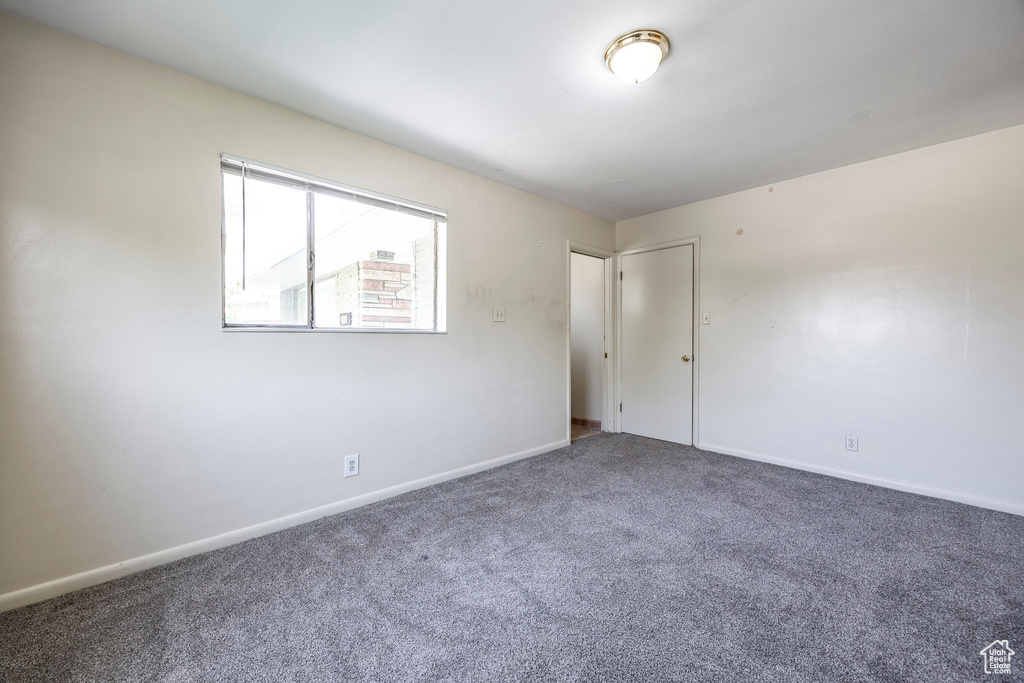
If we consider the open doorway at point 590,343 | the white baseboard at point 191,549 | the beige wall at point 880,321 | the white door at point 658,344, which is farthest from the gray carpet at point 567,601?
the open doorway at point 590,343

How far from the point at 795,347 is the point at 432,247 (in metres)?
3.04

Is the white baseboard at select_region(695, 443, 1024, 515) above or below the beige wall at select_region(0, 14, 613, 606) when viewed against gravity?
below

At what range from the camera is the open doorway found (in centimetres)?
456

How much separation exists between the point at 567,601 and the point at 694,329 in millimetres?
2976

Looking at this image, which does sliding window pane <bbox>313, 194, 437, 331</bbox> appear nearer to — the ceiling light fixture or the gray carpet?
the gray carpet

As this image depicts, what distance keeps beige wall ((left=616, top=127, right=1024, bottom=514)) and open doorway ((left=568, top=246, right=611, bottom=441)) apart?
1061 mm

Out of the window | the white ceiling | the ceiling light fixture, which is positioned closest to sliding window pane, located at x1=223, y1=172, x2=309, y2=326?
the window

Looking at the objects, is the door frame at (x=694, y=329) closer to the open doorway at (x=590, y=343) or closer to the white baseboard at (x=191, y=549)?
the open doorway at (x=590, y=343)

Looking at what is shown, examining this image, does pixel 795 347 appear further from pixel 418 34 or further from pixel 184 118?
pixel 184 118

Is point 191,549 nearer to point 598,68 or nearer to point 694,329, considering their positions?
point 598,68

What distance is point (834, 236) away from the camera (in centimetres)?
308

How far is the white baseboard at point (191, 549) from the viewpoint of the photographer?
1.64 metres

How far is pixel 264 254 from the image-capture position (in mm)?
2229

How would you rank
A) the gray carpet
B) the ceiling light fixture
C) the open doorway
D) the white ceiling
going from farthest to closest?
the open doorway, the ceiling light fixture, the white ceiling, the gray carpet
